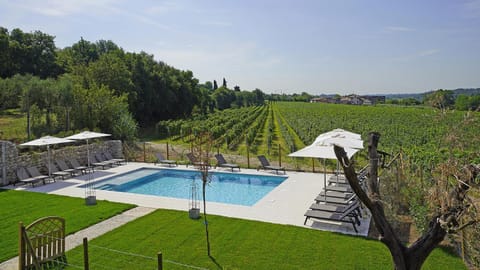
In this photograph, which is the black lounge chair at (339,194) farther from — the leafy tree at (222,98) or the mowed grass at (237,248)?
the leafy tree at (222,98)

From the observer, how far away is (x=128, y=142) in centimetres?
2148

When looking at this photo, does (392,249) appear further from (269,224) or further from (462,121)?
(269,224)

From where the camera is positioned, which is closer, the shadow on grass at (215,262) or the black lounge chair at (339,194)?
the shadow on grass at (215,262)

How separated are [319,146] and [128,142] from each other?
14.2m

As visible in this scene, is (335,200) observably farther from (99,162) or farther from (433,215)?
(99,162)

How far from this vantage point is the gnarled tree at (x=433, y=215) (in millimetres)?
3832

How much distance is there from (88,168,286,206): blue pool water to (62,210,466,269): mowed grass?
378 cm

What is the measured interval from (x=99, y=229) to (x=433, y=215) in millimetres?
7524

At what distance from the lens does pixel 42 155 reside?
49.6ft

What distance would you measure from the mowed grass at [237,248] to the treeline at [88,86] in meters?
14.1

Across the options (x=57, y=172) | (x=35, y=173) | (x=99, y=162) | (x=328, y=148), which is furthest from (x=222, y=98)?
(x=328, y=148)

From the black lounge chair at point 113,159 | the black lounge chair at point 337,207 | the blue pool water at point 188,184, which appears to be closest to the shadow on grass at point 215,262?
the black lounge chair at point 337,207

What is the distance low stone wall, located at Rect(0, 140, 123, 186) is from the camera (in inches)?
537

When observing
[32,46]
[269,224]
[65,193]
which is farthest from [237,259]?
[32,46]
